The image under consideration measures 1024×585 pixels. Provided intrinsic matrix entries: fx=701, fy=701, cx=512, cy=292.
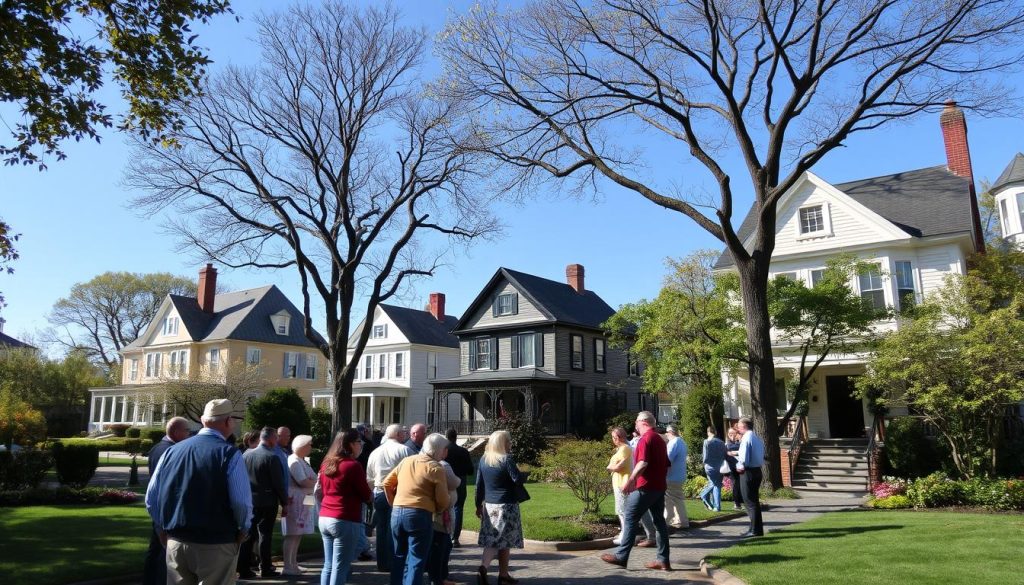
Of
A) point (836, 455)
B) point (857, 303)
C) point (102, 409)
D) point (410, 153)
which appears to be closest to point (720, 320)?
point (857, 303)

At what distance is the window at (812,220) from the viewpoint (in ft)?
79.8

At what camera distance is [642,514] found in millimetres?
8812

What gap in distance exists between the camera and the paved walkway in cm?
841

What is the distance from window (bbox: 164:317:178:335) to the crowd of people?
42764 millimetres

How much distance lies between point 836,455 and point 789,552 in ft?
44.7

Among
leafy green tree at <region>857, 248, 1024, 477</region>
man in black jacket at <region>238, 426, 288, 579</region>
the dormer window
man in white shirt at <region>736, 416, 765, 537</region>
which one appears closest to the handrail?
leafy green tree at <region>857, 248, 1024, 477</region>

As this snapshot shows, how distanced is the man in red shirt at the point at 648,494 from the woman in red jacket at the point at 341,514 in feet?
11.5

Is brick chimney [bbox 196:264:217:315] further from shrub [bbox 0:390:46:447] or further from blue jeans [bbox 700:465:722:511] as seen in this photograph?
blue jeans [bbox 700:465:722:511]

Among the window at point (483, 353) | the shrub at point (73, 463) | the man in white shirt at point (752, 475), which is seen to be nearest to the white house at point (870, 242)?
the man in white shirt at point (752, 475)

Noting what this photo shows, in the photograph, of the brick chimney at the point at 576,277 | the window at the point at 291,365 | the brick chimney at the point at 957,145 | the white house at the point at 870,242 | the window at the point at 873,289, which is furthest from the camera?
the window at the point at 291,365

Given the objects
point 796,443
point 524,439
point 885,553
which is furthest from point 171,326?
point 885,553

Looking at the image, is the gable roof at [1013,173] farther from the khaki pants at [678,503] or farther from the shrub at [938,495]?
the khaki pants at [678,503]

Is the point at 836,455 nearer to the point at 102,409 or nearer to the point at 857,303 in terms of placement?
the point at 857,303

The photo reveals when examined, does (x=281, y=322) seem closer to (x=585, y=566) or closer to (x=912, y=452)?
(x=912, y=452)
